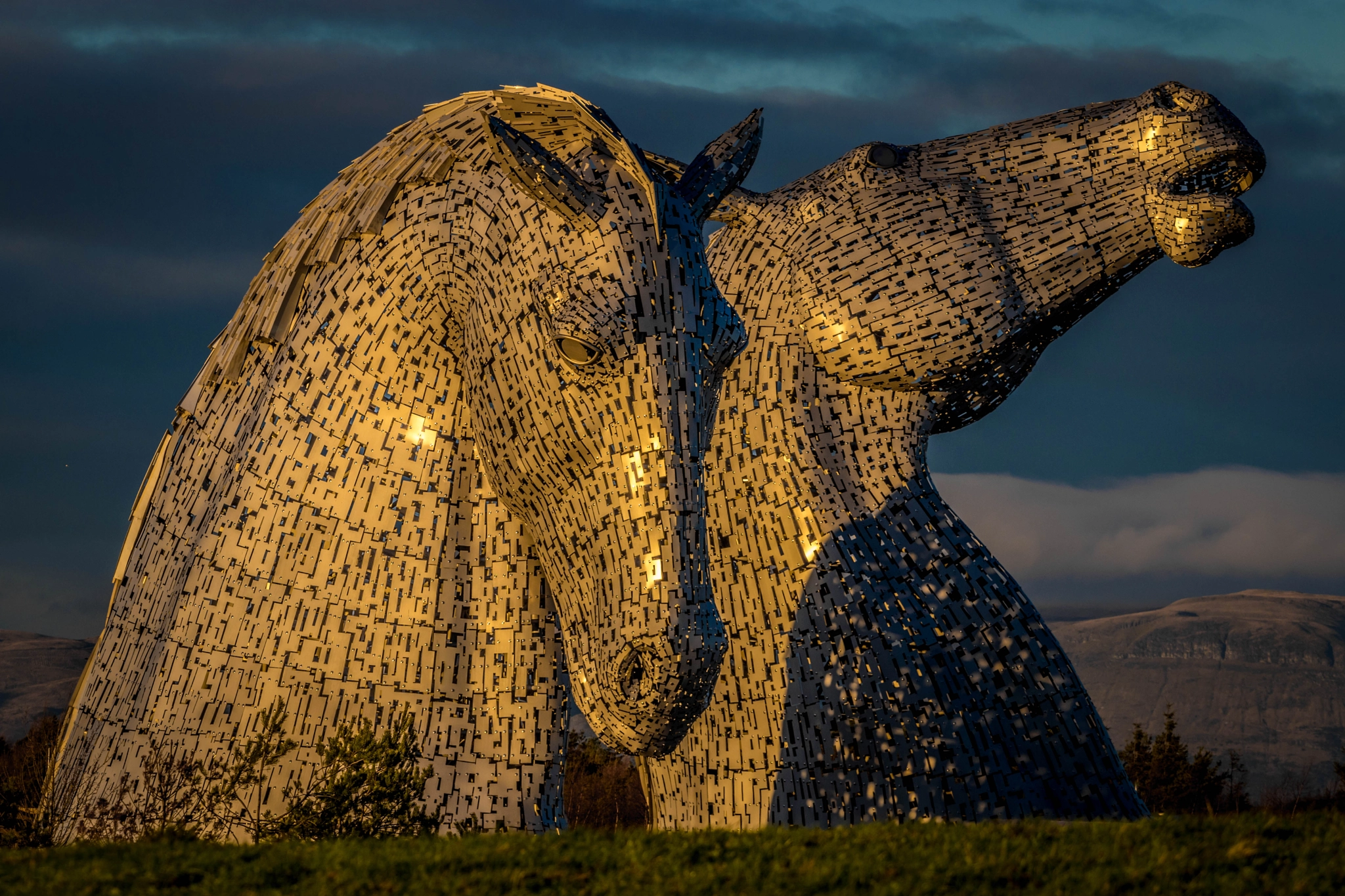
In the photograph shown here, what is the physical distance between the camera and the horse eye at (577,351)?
257 cm

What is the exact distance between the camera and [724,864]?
265 cm

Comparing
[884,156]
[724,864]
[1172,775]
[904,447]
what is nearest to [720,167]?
[724,864]

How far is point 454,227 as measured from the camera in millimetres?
3021

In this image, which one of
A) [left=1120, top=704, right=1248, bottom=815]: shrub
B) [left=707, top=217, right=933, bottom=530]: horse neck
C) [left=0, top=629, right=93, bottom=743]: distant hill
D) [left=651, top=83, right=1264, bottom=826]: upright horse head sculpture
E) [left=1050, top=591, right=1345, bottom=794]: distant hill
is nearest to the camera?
[left=651, top=83, right=1264, bottom=826]: upright horse head sculpture

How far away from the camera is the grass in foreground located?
2428mm

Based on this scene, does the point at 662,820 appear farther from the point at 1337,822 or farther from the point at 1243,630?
the point at 1243,630

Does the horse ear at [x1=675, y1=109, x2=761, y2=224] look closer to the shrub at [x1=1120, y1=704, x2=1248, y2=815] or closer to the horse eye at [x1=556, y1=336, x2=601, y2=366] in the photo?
the horse eye at [x1=556, y1=336, x2=601, y2=366]

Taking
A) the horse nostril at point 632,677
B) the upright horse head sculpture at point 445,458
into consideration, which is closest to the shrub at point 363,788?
the upright horse head sculpture at point 445,458

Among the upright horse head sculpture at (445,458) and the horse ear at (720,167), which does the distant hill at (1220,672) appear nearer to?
the upright horse head sculpture at (445,458)

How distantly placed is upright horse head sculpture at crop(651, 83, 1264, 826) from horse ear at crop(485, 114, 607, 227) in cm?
205

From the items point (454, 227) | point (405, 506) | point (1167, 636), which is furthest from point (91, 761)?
point (1167, 636)

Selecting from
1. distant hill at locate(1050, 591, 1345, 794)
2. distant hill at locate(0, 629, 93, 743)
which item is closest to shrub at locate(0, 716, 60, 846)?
distant hill at locate(0, 629, 93, 743)

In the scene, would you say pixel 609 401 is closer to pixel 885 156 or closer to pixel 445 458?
pixel 445 458

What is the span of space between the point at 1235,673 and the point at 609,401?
56.8 meters
